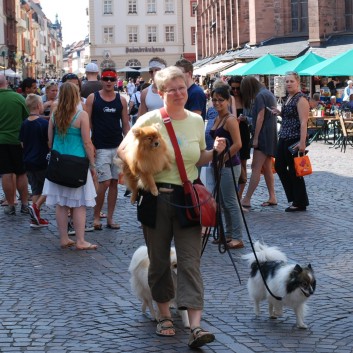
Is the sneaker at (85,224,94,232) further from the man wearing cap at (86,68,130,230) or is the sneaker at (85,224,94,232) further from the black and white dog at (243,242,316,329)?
the black and white dog at (243,242,316,329)

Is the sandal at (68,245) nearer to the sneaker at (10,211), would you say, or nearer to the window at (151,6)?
the sneaker at (10,211)

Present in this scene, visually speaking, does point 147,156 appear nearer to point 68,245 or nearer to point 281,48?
point 68,245

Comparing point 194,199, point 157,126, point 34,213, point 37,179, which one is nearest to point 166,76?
point 157,126

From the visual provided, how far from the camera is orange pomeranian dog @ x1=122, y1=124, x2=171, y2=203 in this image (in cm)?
598

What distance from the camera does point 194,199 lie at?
6.08 meters

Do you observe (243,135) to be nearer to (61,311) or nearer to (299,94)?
(299,94)

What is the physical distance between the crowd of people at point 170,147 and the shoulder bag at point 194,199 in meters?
0.04

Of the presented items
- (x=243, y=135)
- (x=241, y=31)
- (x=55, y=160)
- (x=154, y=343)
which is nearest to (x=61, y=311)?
(x=154, y=343)

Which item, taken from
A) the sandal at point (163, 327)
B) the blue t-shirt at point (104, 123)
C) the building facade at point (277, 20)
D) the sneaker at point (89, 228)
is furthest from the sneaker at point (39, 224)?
the building facade at point (277, 20)

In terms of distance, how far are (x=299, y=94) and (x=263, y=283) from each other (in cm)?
572

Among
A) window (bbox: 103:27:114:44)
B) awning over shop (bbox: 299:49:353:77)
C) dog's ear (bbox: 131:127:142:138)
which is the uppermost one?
window (bbox: 103:27:114:44)

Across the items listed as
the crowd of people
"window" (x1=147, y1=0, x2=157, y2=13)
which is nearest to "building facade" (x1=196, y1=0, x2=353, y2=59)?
the crowd of people

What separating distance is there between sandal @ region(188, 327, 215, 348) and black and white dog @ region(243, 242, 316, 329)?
0.86 m

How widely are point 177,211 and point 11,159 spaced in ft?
23.0
